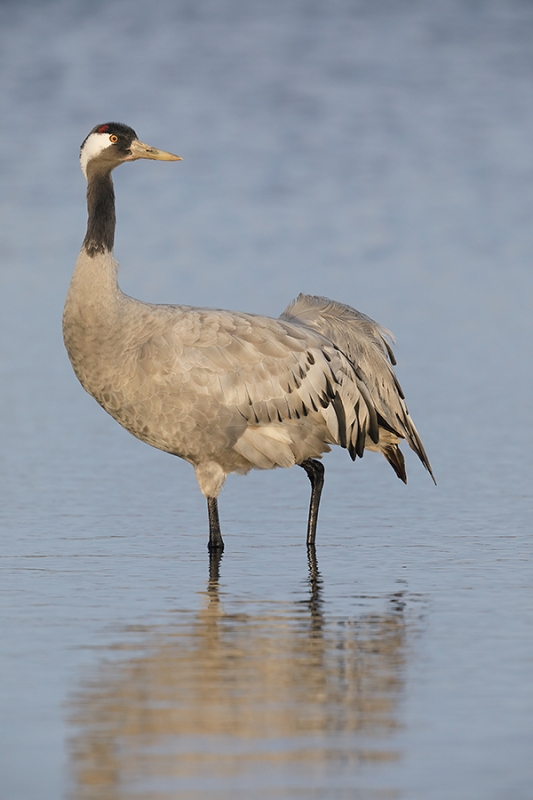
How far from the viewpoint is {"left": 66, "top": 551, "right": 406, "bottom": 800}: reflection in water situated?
5.18 m

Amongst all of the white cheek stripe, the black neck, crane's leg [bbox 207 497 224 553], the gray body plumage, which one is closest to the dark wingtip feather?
the gray body plumage

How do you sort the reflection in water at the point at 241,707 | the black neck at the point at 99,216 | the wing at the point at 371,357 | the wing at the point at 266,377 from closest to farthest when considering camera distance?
the reflection in water at the point at 241,707
the wing at the point at 266,377
the black neck at the point at 99,216
the wing at the point at 371,357

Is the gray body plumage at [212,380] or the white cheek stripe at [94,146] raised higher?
the white cheek stripe at [94,146]

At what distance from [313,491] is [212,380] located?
3.72 ft

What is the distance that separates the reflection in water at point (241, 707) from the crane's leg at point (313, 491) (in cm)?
203

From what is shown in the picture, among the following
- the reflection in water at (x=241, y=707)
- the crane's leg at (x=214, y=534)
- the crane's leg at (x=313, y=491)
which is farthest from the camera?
the crane's leg at (x=313, y=491)

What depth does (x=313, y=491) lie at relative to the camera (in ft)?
33.8

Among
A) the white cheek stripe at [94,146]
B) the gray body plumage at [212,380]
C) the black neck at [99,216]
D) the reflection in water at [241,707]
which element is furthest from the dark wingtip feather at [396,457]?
the reflection in water at [241,707]

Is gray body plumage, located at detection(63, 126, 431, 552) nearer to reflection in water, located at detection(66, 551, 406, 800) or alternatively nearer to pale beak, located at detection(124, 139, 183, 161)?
pale beak, located at detection(124, 139, 183, 161)

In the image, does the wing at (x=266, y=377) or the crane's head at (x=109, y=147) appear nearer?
the wing at (x=266, y=377)

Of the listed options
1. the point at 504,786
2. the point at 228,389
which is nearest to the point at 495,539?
the point at 228,389

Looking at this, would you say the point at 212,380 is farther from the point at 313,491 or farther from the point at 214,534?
the point at 313,491

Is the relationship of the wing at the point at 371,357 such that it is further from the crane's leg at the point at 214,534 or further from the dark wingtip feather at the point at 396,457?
the crane's leg at the point at 214,534

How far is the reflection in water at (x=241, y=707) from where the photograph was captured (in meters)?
5.18
